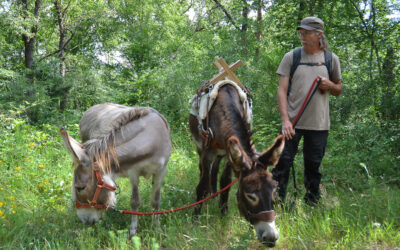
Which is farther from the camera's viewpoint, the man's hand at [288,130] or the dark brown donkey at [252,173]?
the man's hand at [288,130]

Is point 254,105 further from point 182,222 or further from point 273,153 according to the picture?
point 273,153

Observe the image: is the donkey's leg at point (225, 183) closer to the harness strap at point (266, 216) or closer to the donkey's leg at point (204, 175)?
the donkey's leg at point (204, 175)

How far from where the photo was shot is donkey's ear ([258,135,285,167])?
8.22 ft

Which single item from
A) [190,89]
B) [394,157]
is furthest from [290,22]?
[394,157]

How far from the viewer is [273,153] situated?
2527 mm

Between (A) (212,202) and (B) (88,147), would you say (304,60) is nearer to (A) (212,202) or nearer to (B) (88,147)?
(A) (212,202)

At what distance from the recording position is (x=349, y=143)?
16.8 feet

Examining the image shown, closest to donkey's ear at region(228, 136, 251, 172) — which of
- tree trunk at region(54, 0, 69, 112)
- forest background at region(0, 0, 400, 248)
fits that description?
forest background at region(0, 0, 400, 248)

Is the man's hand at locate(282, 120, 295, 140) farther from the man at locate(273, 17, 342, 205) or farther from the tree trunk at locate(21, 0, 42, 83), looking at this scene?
the tree trunk at locate(21, 0, 42, 83)

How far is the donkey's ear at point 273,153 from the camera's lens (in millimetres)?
2506

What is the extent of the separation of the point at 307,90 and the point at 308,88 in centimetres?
3

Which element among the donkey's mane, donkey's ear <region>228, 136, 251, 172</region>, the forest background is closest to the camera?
donkey's ear <region>228, 136, 251, 172</region>

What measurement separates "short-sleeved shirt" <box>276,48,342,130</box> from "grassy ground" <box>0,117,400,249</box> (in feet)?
3.10

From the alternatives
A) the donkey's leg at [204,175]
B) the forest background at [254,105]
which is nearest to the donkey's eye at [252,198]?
the forest background at [254,105]
